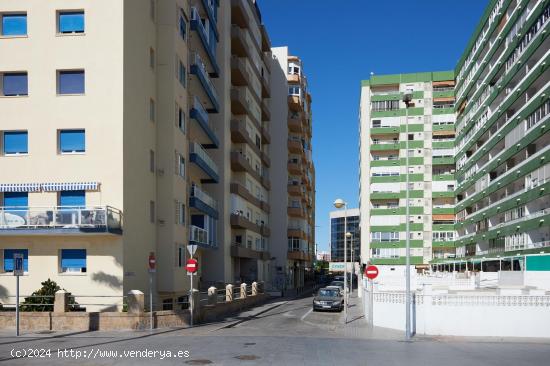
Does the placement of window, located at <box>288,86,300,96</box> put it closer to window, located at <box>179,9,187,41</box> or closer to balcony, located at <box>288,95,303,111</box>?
balcony, located at <box>288,95,303,111</box>

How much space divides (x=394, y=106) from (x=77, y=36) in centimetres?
6114

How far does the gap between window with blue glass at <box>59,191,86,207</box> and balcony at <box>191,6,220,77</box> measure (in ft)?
50.6

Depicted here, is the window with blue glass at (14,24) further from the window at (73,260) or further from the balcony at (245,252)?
the balcony at (245,252)

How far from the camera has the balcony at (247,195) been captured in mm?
48906

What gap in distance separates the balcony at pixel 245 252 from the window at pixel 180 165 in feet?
46.0

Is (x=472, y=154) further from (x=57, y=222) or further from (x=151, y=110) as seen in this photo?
(x=57, y=222)

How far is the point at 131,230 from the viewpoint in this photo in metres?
28.0

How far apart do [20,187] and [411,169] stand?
61.7m

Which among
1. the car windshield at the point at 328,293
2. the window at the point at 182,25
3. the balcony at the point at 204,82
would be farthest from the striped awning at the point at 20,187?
the car windshield at the point at 328,293

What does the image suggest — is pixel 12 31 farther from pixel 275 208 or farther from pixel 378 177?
pixel 378 177

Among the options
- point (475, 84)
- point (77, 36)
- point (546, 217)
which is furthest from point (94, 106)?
point (475, 84)

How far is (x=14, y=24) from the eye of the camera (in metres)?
27.8

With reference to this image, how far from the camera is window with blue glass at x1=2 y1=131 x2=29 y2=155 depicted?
1081 inches

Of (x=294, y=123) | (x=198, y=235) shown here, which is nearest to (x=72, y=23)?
(x=198, y=235)
